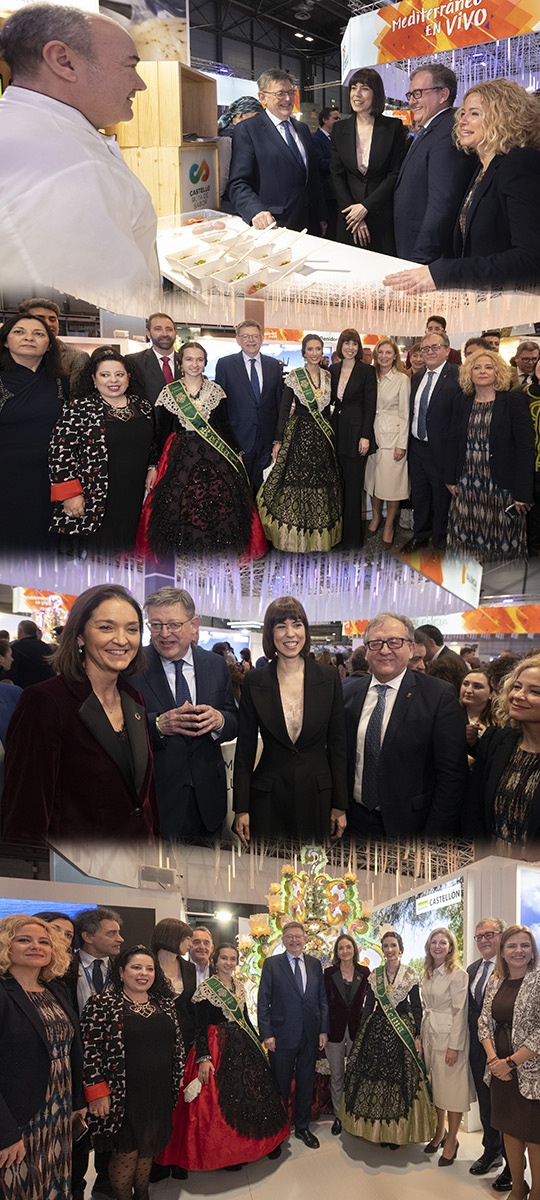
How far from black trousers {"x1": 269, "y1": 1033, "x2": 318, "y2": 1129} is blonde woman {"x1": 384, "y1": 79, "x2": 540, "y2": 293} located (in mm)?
2758

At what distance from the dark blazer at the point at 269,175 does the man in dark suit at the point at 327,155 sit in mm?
22

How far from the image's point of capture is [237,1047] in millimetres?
3822

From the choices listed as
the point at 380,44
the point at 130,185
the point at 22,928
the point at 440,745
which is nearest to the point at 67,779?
the point at 22,928

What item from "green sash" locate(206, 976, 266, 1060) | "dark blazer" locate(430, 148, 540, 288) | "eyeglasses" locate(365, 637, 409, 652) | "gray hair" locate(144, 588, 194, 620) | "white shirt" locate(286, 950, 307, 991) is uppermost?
"dark blazer" locate(430, 148, 540, 288)

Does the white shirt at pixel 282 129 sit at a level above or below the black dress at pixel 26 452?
above

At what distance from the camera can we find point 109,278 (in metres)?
3.39

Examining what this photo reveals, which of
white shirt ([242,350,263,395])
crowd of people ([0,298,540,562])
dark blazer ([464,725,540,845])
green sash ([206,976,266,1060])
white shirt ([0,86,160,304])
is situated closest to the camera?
white shirt ([0,86,160,304])

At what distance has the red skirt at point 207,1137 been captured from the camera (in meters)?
3.75

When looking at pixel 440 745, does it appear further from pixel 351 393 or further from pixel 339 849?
Result: pixel 351 393

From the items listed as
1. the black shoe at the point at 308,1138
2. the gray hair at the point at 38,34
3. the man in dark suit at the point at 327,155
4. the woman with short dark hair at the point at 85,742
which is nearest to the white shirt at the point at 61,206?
the gray hair at the point at 38,34

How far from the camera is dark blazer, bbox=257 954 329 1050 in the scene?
3867 millimetres

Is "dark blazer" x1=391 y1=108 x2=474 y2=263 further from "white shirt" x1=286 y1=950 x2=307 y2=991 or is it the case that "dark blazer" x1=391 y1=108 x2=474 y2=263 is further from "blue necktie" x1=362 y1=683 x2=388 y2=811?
"white shirt" x1=286 y1=950 x2=307 y2=991

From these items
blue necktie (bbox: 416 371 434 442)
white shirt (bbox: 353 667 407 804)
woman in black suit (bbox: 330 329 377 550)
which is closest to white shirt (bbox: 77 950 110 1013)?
white shirt (bbox: 353 667 407 804)

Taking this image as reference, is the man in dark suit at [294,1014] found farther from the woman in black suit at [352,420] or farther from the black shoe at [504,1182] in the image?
the woman in black suit at [352,420]
